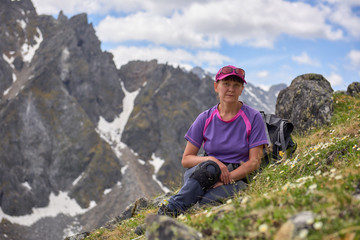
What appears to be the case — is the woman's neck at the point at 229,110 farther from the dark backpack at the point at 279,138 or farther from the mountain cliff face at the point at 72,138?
the mountain cliff face at the point at 72,138

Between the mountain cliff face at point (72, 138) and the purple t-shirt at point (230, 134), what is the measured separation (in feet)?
355

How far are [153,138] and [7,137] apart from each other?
8004 cm

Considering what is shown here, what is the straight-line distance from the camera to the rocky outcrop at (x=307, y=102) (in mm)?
15126

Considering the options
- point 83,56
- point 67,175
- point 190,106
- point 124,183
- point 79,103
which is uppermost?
point 83,56

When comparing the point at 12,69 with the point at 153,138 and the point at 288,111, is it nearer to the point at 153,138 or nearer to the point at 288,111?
the point at 153,138

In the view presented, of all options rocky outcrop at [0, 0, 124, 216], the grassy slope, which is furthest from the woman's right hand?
rocky outcrop at [0, 0, 124, 216]

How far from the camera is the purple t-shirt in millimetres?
6798

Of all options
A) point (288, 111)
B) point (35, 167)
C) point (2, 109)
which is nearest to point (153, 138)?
point (35, 167)

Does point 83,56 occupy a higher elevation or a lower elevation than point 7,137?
higher

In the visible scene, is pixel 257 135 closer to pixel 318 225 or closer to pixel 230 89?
pixel 230 89

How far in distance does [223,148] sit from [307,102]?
1101 centimetres

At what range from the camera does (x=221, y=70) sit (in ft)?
22.0

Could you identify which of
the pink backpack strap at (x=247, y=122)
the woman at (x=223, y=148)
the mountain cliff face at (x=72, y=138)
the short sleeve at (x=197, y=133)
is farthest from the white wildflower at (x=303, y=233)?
the mountain cliff face at (x=72, y=138)

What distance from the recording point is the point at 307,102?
52.7 feet
